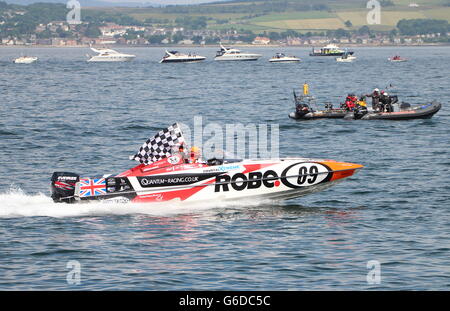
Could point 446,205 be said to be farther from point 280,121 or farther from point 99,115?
point 99,115

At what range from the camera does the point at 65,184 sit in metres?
23.4

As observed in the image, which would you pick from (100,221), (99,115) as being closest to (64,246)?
(100,221)

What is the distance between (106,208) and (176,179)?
7.63ft

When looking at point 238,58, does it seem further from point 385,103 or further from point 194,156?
point 194,156

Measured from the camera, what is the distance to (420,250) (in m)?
19.5

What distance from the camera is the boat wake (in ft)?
76.8

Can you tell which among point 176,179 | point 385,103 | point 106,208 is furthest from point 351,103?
point 106,208

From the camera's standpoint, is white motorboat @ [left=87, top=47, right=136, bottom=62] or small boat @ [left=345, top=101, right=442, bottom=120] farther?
white motorboat @ [left=87, top=47, right=136, bottom=62]

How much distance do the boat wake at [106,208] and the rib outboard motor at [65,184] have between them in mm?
278

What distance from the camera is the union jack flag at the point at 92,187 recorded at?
23.5m

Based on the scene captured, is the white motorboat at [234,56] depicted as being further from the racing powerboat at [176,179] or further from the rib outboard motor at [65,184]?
the rib outboard motor at [65,184]

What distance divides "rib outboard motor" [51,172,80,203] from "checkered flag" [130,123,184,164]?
2.03m

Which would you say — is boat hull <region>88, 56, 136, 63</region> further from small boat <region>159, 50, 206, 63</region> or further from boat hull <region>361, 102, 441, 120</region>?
boat hull <region>361, 102, 441, 120</region>

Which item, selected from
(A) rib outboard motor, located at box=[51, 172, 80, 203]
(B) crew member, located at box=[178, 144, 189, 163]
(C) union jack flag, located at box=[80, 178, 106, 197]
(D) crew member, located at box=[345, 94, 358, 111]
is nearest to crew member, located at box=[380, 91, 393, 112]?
(D) crew member, located at box=[345, 94, 358, 111]
